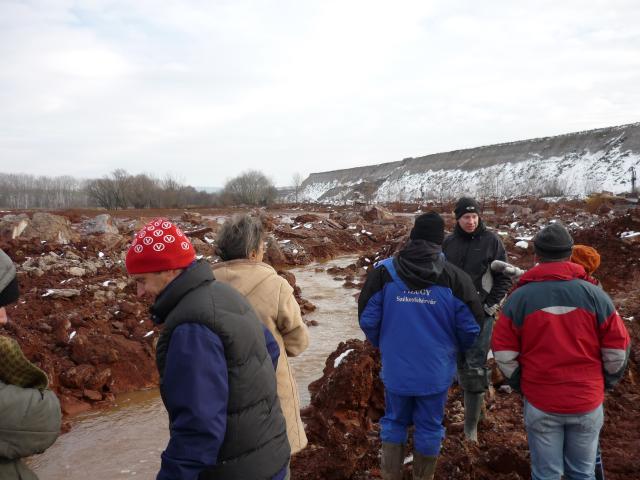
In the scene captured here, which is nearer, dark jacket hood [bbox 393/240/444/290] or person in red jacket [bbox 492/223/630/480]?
person in red jacket [bbox 492/223/630/480]

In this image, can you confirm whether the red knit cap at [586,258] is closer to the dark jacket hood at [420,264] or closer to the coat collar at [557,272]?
the coat collar at [557,272]

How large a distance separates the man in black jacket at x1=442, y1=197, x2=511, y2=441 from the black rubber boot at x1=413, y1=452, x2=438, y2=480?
3.13ft

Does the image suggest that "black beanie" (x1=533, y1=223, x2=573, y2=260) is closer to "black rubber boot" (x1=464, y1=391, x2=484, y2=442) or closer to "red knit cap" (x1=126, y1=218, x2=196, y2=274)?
"black rubber boot" (x1=464, y1=391, x2=484, y2=442)

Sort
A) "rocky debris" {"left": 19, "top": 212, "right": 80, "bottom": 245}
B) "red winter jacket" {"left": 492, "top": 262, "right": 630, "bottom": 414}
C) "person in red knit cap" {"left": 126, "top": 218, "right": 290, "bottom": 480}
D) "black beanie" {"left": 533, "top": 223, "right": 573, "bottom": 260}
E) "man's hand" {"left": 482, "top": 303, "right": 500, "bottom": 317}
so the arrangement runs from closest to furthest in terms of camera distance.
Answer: "person in red knit cap" {"left": 126, "top": 218, "right": 290, "bottom": 480} < "red winter jacket" {"left": 492, "top": 262, "right": 630, "bottom": 414} < "black beanie" {"left": 533, "top": 223, "right": 573, "bottom": 260} < "man's hand" {"left": 482, "top": 303, "right": 500, "bottom": 317} < "rocky debris" {"left": 19, "top": 212, "right": 80, "bottom": 245}

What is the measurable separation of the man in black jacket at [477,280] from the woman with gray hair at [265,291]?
1759mm

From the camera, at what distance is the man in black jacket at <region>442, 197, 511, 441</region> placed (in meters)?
3.90

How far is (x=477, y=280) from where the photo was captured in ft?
13.1

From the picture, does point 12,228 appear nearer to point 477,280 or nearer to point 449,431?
point 449,431

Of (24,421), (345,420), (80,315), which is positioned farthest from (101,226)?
(24,421)

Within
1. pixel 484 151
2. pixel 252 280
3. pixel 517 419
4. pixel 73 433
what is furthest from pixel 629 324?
pixel 484 151

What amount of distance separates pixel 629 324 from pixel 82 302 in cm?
906

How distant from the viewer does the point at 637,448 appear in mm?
3828

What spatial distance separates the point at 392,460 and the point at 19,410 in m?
2.31

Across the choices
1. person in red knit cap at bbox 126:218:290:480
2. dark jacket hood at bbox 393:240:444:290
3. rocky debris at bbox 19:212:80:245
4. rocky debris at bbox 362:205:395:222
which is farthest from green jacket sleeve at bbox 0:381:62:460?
rocky debris at bbox 362:205:395:222
